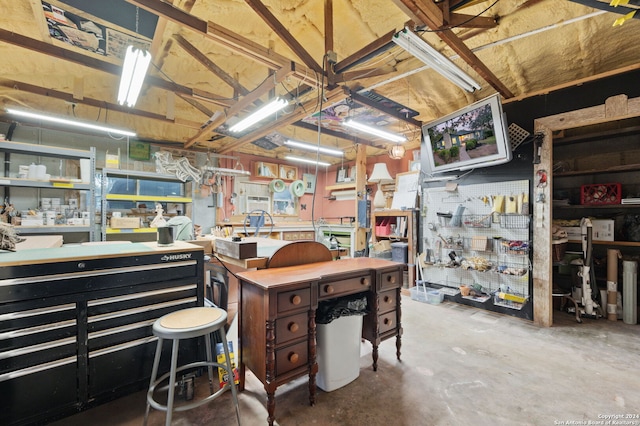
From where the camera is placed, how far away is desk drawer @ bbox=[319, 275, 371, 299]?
6.22ft

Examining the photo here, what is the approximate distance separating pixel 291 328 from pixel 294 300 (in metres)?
0.18

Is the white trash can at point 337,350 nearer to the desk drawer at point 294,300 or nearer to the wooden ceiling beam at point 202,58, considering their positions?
the desk drawer at point 294,300

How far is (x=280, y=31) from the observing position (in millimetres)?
2430

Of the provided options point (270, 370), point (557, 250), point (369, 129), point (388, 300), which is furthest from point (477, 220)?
point (270, 370)

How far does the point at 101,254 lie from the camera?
66.5 inches

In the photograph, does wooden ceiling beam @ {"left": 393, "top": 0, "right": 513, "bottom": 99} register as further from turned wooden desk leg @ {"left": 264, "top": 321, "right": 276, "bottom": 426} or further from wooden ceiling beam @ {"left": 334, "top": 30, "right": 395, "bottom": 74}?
turned wooden desk leg @ {"left": 264, "top": 321, "right": 276, "bottom": 426}

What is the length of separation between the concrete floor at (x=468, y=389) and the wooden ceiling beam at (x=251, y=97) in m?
2.75

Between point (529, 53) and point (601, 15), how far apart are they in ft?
1.88

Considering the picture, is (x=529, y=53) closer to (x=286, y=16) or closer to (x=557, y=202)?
(x=557, y=202)

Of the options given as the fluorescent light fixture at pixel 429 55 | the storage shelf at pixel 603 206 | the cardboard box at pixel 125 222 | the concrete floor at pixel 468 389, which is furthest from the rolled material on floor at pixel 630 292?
the cardboard box at pixel 125 222

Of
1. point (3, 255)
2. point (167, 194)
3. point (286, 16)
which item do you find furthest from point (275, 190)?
point (3, 255)

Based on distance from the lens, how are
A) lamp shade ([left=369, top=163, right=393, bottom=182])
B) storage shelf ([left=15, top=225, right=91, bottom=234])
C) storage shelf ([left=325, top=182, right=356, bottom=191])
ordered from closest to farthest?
storage shelf ([left=15, top=225, right=91, bottom=234])
lamp shade ([left=369, top=163, right=393, bottom=182])
storage shelf ([left=325, top=182, right=356, bottom=191])

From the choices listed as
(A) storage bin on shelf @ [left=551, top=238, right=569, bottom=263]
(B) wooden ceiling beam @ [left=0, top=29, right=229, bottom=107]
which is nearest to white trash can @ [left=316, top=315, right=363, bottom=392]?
(A) storage bin on shelf @ [left=551, top=238, right=569, bottom=263]

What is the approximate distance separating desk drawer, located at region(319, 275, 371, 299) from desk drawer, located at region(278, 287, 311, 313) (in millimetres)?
134
